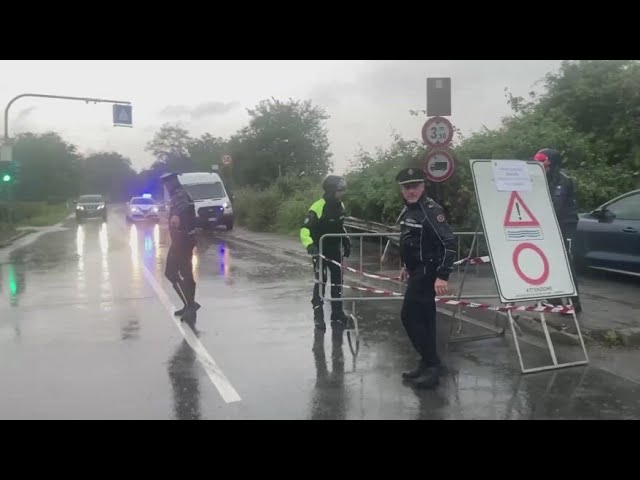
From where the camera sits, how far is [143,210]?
113 feet

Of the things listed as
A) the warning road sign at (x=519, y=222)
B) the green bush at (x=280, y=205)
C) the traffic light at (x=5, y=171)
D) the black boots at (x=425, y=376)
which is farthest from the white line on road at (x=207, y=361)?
the traffic light at (x=5, y=171)

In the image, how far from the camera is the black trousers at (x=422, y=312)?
17.8 ft

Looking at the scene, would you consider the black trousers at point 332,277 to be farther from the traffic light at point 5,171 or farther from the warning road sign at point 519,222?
the traffic light at point 5,171

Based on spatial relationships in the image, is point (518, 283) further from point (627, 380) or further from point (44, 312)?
point (44, 312)

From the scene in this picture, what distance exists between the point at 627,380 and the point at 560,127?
9050mm

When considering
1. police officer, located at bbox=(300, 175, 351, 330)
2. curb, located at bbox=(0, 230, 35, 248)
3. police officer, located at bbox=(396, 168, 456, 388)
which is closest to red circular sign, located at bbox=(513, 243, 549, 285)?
police officer, located at bbox=(396, 168, 456, 388)

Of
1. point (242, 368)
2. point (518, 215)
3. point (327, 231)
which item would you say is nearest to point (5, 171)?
point (327, 231)

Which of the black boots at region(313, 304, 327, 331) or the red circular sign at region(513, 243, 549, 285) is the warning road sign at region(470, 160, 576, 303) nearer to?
the red circular sign at region(513, 243, 549, 285)

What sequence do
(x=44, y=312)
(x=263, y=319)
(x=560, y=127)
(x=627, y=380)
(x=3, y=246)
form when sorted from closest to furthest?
1. (x=627, y=380)
2. (x=263, y=319)
3. (x=44, y=312)
4. (x=560, y=127)
5. (x=3, y=246)

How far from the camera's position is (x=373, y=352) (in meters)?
6.64

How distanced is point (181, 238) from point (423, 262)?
3.93 metres

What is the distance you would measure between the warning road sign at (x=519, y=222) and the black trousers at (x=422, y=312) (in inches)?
52.0

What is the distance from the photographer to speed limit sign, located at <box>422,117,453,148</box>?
31.8 ft
